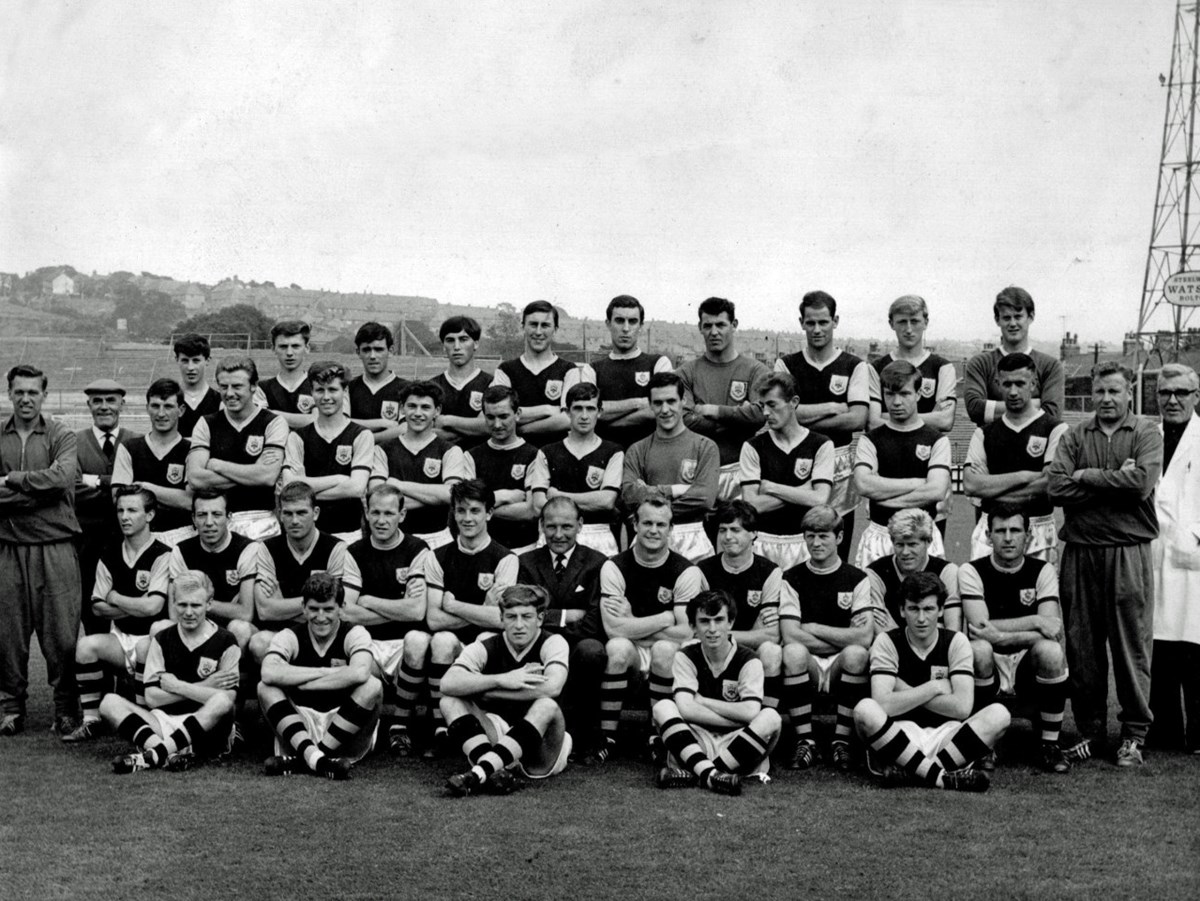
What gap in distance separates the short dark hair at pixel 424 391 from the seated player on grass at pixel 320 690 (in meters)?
1.38

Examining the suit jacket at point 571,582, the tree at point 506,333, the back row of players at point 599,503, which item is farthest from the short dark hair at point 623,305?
the tree at point 506,333

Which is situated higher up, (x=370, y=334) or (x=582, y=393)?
(x=370, y=334)

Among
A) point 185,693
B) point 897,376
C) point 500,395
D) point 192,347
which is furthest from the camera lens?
point 192,347

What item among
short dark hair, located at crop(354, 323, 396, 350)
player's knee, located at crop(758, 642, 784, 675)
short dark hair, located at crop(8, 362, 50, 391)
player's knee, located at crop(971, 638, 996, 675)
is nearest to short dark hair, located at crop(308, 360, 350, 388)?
short dark hair, located at crop(354, 323, 396, 350)

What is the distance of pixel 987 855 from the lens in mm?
4707

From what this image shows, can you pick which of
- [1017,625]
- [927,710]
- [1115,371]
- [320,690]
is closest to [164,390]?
[320,690]

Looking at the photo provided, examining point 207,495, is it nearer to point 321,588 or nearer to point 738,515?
point 321,588

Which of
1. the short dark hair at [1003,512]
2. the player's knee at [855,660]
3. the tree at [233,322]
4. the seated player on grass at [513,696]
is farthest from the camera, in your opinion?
the tree at [233,322]

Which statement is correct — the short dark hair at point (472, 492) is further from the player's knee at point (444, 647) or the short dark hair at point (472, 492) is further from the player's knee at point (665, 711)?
the player's knee at point (665, 711)

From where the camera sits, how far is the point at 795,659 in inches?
245

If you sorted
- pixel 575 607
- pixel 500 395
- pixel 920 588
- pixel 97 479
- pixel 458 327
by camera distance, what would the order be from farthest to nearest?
pixel 458 327, pixel 97 479, pixel 500 395, pixel 575 607, pixel 920 588

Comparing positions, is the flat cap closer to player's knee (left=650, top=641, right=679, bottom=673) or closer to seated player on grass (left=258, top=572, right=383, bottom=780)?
seated player on grass (left=258, top=572, right=383, bottom=780)

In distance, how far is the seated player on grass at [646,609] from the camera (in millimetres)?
6360

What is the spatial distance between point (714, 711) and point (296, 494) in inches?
101
